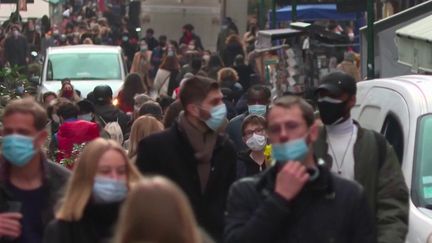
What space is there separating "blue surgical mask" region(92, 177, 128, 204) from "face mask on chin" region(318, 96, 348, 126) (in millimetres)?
1543

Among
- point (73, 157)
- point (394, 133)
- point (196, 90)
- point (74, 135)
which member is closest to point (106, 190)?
point (196, 90)

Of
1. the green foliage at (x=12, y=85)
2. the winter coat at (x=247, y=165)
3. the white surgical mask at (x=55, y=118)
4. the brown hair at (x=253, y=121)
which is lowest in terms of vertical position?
the green foliage at (x=12, y=85)

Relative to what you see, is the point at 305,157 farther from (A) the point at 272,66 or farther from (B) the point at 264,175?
(A) the point at 272,66

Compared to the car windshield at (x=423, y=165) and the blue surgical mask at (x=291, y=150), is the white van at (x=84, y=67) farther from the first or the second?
the blue surgical mask at (x=291, y=150)

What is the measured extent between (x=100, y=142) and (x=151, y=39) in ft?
102

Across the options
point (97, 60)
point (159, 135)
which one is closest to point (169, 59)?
point (97, 60)

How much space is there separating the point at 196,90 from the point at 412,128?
4.72 feet

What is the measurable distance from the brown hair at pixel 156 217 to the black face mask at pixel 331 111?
8.87 ft

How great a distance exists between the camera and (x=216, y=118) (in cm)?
734

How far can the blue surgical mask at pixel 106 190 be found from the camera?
18.3 feet

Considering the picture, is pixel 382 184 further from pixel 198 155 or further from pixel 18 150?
pixel 18 150

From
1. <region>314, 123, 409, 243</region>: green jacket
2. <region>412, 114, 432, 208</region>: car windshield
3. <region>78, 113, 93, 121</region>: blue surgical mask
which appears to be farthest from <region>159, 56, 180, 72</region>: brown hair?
<region>314, 123, 409, 243</region>: green jacket


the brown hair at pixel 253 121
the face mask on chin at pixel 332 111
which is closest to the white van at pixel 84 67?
the brown hair at pixel 253 121

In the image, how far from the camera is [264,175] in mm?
5438
